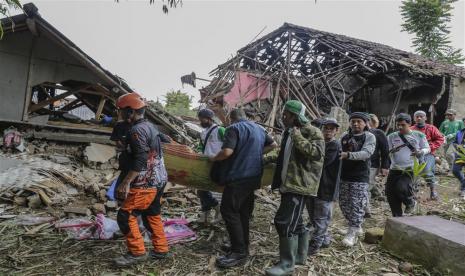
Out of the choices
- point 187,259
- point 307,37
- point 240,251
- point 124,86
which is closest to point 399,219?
point 240,251

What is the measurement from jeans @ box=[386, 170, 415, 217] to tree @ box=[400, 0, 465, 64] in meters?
21.1

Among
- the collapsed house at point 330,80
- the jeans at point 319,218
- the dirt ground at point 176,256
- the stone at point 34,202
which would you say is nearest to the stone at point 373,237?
the dirt ground at point 176,256

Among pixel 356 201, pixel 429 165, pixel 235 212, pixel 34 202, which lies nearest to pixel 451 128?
pixel 429 165

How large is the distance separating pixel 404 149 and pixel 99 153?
6.42 m

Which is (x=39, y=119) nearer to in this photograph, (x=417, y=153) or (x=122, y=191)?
(x=122, y=191)

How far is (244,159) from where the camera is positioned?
140 inches

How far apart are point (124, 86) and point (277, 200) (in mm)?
4653

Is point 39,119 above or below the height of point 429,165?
above

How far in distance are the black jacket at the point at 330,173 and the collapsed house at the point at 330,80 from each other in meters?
7.08

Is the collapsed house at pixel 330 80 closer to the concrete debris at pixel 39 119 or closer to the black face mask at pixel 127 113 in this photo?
the concrete debris at pixel 39 119

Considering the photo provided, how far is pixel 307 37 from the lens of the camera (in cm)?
1444

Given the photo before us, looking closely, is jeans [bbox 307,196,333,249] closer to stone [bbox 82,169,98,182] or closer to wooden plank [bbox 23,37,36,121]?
stone [bbox 82,169,98,182]

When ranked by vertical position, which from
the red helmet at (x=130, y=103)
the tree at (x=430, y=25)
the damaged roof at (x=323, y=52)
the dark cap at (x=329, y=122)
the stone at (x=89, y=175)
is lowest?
the stone at (x=89, y=175)

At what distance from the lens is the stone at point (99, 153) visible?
24.4 ft
